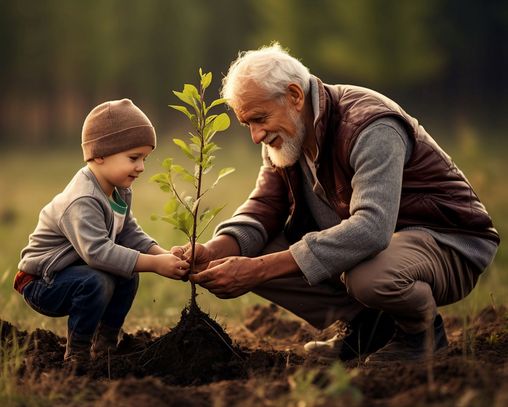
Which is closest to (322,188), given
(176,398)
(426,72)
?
(176,398)

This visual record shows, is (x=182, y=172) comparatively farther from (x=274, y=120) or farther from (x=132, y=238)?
(x=132, y=238)

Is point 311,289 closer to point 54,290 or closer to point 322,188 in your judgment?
point 322,188

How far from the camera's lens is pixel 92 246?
167 inches

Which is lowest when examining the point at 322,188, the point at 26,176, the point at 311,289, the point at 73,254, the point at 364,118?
the point at 26,176

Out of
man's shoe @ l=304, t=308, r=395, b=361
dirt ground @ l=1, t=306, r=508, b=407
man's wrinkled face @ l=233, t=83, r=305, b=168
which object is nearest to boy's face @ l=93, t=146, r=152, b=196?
man's wrinkled face @ l=233, t=83, r=305, b=168

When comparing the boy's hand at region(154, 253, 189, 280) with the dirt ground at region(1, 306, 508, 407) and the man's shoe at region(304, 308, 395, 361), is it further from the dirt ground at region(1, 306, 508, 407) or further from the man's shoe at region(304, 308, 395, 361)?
the man's shoe at region(304, 308, 395, 361)

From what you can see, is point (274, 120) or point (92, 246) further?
point (274, 120)

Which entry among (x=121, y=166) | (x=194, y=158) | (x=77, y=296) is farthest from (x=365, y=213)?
(x=77, y=296)

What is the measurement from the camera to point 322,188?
15.5 ft

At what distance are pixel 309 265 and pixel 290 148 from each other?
80 centimetres

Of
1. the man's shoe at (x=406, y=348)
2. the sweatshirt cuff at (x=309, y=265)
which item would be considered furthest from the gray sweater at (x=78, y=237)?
the man's shoe at (x=406, y=348)

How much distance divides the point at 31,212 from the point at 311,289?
1022 centimetres

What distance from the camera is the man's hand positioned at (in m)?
4.25

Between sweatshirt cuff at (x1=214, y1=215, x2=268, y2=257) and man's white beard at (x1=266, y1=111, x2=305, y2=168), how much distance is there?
526 millimetres
